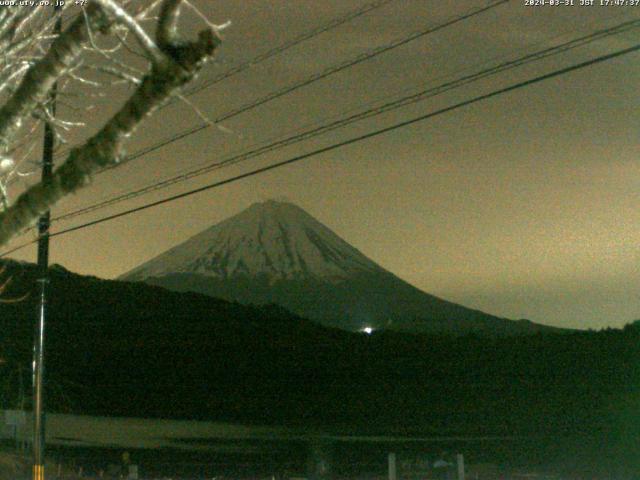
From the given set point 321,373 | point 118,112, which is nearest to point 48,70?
point 118,112

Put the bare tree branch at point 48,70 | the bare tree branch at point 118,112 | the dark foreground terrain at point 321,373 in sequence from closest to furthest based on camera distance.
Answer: the bare tree branch at point 118,112 < the bare tree branch at point 48,70 < the dark foreground terrain at point 321,373

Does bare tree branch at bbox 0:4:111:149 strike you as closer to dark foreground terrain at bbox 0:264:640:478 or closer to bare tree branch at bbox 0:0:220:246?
bare tree branch at bbox 0:0:220:246

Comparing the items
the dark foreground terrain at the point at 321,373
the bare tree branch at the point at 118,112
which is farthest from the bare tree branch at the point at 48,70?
the dark foreground terrain at the point at 321,373

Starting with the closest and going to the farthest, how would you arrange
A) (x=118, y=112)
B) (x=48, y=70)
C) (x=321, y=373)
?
(x=118, y=112) → (x=48, y=70) → (x=321, y=373)

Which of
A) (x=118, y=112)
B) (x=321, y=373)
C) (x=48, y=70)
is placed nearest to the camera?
(x=118, y=112)

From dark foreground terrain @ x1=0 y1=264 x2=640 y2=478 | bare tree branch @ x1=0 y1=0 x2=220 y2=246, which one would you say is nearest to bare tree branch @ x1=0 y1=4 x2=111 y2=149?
bare tree branch @ x1=0 y1=0 x2=220 y2=246

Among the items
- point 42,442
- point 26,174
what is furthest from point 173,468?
point 26,174

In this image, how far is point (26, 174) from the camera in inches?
317

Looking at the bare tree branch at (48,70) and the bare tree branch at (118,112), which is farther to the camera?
the bare tree branch at (48,70)

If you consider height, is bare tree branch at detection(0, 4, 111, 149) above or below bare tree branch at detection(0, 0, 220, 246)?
above

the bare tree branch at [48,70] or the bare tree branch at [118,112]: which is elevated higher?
the bare tree branch at [48,70]

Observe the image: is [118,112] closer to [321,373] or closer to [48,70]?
[48,70]

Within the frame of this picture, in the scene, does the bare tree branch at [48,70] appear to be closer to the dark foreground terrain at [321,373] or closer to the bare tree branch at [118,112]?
the bare tree branch at [118,112]

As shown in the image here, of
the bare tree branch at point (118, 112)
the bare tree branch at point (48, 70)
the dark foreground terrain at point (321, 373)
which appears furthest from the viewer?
the dark foreground terrain at point (321, 373)
